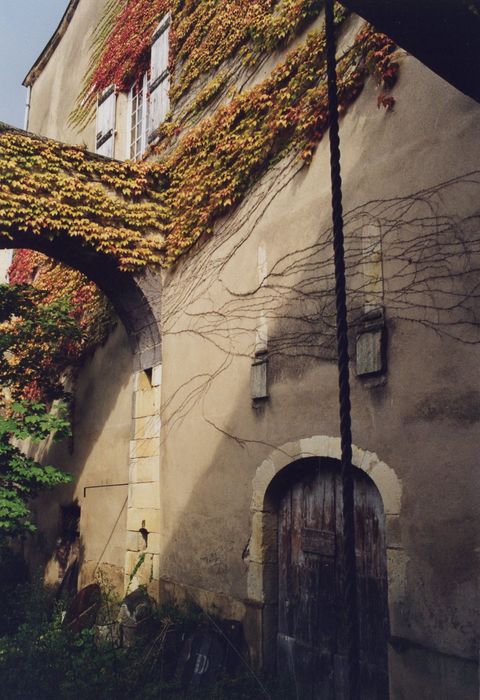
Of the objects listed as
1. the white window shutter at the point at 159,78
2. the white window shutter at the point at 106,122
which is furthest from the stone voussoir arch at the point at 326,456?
the white window shutter at the point at 106,122

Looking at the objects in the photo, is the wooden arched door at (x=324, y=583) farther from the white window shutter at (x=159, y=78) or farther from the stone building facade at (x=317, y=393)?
the white window shutter at (x=159, y=78)

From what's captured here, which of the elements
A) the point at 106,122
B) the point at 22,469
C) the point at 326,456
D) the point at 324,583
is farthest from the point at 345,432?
the point at 106,122

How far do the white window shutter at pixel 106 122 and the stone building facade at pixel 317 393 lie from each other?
3142 mm

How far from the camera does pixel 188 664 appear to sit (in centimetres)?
527

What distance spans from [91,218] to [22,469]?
2868 millimetres

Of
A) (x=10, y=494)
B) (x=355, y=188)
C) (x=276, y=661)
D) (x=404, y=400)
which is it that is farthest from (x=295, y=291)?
(x=10, y=494)

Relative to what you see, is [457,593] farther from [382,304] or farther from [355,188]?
[355,188]

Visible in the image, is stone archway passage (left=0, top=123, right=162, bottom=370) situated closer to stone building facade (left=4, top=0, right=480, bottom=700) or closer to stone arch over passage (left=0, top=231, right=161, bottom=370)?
stone arch over passage (left=0, top=231, right=161, bottom=370)

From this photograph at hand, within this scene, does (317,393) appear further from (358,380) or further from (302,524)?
(302,524)

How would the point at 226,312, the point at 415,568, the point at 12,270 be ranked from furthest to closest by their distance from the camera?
the point at 12,270 → the point at 226,312 → the point at 415,568

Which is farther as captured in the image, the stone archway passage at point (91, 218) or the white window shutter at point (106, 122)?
the white window shutter at point (106, 122)

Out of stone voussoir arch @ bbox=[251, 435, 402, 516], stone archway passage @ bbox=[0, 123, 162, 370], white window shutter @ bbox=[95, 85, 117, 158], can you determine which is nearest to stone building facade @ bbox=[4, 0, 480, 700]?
stone voussoir arch @ bbox=[251, 435, 402, 516]

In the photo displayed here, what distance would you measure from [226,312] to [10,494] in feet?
10.5

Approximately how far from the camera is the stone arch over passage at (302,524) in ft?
14.3
